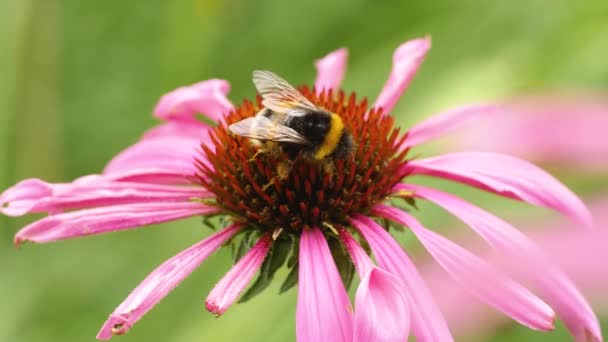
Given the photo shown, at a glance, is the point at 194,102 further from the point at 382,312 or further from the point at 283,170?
the point at 382,312

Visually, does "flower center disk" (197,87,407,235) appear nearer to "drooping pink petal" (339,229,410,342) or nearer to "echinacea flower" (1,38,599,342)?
"echinacea flower" (1,38,599,342)

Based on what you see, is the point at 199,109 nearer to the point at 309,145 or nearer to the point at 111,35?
the point at 309,145

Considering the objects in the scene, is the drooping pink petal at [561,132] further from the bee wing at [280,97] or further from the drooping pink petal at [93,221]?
the drooping pink petal at [93,221]

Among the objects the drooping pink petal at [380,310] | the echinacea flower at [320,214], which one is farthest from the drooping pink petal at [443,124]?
the drooping pink petal at [380,310]

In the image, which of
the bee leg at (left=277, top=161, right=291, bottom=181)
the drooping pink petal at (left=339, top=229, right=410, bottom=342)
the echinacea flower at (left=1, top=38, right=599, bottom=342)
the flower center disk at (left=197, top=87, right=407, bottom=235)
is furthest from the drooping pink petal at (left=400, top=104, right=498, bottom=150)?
the drooping pink petal at (left=339, top=229, right=410, bottom=342)

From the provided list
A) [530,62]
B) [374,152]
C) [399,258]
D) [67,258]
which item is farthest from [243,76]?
[399,258]

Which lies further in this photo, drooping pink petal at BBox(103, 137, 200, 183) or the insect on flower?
drooping pink petal at BBox(103, 137, 200, 183)
